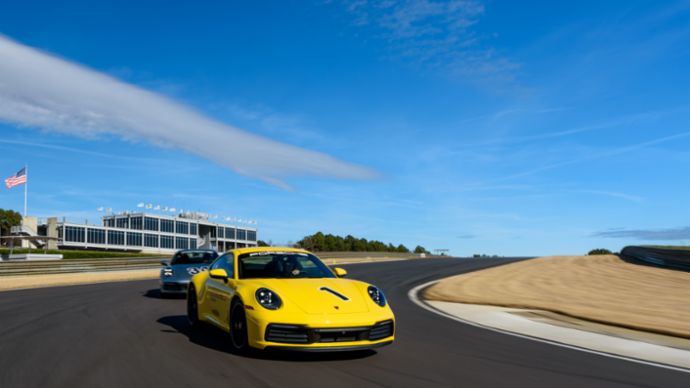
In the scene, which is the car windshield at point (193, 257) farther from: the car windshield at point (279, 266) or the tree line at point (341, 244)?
the tree line at point (341, 244)

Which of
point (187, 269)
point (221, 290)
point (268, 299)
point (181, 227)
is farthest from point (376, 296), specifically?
point (181, 227)

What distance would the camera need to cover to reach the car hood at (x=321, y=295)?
6.48m

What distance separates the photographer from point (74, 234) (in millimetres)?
92688

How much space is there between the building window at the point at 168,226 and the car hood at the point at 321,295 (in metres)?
108

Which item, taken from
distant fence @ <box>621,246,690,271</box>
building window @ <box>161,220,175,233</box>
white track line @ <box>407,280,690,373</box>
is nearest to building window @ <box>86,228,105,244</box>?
building window @ <box>161,220,175,233</box>

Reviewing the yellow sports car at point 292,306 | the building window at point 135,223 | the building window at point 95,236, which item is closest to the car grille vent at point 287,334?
the yellow sports car at point 292,306

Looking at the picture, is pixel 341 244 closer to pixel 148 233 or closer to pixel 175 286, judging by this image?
pixel 148 233

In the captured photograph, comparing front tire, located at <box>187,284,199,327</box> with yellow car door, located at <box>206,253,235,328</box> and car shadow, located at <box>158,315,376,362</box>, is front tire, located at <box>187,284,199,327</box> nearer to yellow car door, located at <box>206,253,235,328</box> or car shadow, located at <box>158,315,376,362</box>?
car shadow, located at <box>158,315,376,362</box>

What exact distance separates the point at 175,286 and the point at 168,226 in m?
102

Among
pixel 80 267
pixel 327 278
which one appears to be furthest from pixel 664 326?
pixel 80 267

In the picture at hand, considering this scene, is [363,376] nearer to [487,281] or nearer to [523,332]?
[523,332]

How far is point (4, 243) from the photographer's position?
95812 mm

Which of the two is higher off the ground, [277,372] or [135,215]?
[135,215]

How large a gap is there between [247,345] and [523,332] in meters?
4.41
